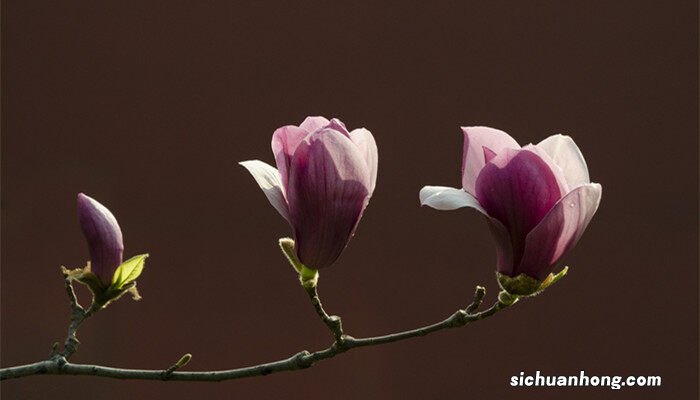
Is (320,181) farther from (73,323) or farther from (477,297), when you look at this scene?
(73,323)

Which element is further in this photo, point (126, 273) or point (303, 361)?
point (126, 273)

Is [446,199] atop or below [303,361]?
atop

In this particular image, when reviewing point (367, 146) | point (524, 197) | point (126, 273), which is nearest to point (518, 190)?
point (524, 197)

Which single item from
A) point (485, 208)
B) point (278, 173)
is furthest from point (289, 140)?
point (485, 208)

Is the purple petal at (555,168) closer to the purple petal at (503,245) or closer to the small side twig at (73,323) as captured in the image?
the purple petal at (503,245)

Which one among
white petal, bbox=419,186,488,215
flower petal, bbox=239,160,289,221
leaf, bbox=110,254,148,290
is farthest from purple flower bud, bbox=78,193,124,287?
white petal, bbox=419,186,488,215

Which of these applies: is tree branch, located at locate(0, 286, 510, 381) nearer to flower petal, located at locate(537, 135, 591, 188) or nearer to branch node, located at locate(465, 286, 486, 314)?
branch node, located at locate(465, 286, 486, 314)
